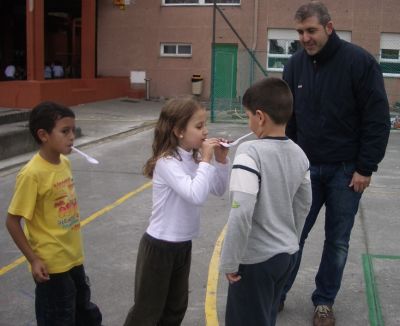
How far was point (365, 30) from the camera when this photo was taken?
22.0m

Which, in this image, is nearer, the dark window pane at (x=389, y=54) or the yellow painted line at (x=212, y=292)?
the yellow painted line at (x=212, y=292)

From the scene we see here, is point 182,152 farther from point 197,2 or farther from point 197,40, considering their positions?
point 197,2

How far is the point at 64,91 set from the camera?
18.0 meters

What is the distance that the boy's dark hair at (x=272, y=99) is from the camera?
2492mm

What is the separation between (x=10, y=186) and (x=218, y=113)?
11123 mm

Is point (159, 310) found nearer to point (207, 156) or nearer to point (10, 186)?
point (207, 156)

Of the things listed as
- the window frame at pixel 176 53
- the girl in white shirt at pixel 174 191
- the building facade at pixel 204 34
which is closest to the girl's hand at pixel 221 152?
the girl in white shirt at pixel 174 191

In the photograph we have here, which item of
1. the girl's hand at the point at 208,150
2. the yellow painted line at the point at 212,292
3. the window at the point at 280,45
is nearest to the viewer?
the girl's hand at the point at 208,150

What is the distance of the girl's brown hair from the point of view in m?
2.71

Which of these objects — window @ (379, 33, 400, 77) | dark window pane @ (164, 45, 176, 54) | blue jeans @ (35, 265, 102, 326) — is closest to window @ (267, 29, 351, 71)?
window @ (379, 33, 400, 77)

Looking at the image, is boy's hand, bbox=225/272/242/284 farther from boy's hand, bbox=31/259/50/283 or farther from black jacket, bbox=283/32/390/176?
black jacket, bbox=283/32/390/176

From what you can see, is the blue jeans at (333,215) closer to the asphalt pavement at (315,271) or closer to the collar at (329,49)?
the asphalt pavement at (315,271)

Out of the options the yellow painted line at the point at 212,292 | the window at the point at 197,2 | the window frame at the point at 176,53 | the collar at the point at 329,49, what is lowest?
the yellow painted line at the point at 212,292

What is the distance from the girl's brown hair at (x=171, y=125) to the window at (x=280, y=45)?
1994cm
